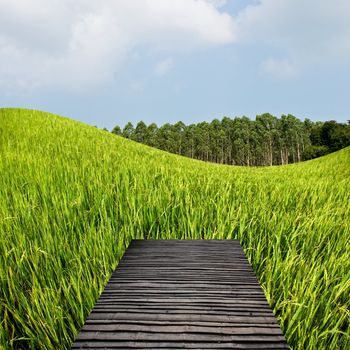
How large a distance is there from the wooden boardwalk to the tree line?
57004 millimetres

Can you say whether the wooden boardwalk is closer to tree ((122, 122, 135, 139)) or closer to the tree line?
the tree line

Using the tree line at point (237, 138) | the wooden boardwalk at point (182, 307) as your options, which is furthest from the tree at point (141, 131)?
the wooden boardwalk at point (182, 307)

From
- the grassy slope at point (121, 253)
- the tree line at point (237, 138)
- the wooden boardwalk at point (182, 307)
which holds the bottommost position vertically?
the grassy slope at point (121, 253)

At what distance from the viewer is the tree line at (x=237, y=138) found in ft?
189

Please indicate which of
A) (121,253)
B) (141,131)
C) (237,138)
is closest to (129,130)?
(141,131)

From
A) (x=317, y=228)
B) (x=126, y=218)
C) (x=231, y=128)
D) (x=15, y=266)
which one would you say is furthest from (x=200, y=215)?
(x=231, y=128)

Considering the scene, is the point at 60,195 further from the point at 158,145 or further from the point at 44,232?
the point at 158,145

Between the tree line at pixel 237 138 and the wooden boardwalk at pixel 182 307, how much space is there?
57004mm

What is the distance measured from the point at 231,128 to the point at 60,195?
59515 mm

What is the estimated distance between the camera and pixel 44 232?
251cm

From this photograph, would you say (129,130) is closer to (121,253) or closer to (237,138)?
(237,138)

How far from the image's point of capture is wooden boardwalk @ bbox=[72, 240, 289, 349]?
1053 millimetres

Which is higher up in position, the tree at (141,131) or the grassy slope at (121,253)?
the tree at (141,131)

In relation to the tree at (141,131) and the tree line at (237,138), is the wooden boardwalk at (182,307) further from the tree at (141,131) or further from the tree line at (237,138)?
the tree at (141,131)
